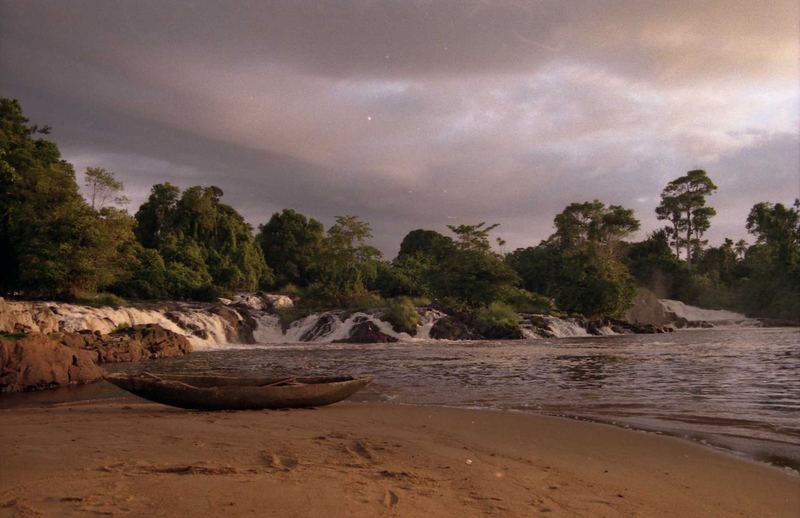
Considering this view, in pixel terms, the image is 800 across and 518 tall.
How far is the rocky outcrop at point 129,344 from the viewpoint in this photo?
757 inches

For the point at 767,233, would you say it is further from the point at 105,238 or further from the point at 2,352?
the point at 2,352

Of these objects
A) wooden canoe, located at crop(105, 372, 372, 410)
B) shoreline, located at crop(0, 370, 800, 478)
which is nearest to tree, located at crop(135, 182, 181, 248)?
shoreline, located at crop(0, 370, 800, 478)

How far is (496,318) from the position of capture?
130 ft

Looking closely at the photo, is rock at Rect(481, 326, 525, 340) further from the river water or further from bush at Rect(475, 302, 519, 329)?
the river water

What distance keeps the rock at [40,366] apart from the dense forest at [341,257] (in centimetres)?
1363

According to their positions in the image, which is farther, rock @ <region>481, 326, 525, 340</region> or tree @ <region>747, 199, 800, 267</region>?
tree @ <region>747, 199, 800, 267</region>

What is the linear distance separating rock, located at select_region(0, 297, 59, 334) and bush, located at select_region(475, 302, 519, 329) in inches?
1024

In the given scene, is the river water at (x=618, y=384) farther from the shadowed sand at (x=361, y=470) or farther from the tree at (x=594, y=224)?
the tree at (x=594, y=224)

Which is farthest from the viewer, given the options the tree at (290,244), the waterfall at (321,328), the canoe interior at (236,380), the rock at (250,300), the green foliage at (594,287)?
the tree at (290,244)

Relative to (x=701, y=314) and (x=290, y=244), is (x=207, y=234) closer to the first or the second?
(x=290, y=244)

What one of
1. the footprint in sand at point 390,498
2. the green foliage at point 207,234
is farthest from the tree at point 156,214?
the footprint in sand at point 390,498

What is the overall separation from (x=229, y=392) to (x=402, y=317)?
27.7 m

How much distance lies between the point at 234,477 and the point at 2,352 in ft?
37.0

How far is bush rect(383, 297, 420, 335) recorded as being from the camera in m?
36.2
